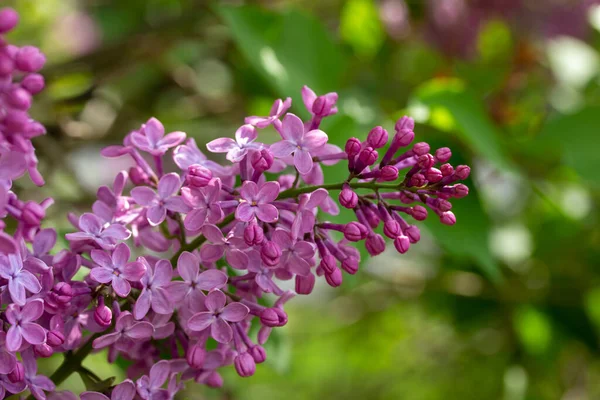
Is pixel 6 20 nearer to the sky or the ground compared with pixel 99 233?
nearer to the sky

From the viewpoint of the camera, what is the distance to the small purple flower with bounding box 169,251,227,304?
0.49 meters

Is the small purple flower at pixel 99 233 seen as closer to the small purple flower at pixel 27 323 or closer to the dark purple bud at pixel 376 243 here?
the small purple flower at pixel 27 323

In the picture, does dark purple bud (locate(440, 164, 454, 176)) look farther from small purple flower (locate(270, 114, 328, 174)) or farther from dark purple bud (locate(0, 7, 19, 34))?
dark purple bud (locate(0, 7, 19, 34))

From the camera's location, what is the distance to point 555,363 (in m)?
1.24

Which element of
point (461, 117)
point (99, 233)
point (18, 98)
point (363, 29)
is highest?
point (18, 98)

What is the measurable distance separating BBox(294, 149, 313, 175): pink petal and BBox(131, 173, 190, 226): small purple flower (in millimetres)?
80

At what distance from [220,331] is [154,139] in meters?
0.15

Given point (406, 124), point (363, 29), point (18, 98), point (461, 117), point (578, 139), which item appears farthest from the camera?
point (363, 29)

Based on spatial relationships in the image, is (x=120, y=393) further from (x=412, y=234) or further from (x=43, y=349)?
(x=412, y=234)

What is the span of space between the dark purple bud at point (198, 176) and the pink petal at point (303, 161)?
6 cm

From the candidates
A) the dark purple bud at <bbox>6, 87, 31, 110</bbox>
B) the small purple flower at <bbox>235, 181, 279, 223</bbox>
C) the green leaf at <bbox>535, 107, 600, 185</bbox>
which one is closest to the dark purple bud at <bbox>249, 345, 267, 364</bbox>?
the small purple flower at <bbox>235, 181, 279, 223</bbox>

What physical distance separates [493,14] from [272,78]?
57 centimetres

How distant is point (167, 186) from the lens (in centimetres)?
52

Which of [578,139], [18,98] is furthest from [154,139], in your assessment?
[578,139]
